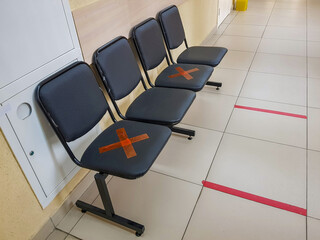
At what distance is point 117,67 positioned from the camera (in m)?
1.83

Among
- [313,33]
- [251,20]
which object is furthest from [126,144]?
[251,20]

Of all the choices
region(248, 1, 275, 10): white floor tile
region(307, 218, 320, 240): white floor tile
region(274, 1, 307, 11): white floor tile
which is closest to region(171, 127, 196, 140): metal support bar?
region(307, 218, 320, 240): white floor tile

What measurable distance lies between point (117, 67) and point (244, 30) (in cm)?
361

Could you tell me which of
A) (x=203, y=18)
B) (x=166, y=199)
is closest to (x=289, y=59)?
(x=203, y=18)

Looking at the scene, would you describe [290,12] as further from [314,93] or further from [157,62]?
[157,62]

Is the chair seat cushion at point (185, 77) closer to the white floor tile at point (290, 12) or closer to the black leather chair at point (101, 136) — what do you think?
the black leather chair at point (101, 136)

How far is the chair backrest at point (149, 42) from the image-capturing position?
207 cm

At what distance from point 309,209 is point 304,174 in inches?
12.4

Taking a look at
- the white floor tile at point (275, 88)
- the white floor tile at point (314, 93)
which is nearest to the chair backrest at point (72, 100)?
the white floor tile at point (275, 88)

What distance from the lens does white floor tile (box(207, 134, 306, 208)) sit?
1.80 meters

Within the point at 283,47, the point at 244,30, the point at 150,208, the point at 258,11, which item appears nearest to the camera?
the point at 150,208

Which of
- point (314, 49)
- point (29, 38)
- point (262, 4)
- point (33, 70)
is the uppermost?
point (29, 38)

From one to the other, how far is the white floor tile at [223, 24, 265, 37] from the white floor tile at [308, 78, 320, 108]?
171cm

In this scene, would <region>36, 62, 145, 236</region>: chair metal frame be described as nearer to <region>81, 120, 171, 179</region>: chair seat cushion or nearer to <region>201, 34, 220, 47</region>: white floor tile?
<region>81, 120, 171, 179</region>: chair seat cushion
